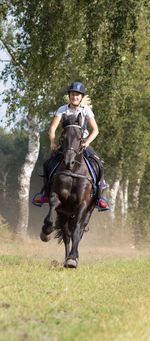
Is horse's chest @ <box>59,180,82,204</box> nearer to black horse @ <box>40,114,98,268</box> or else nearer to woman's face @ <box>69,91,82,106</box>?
black horse @ <box>40,114,98,268</box>

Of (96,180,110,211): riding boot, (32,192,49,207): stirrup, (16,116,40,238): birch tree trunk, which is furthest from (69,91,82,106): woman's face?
(16,116,40,238): birch tree trunk

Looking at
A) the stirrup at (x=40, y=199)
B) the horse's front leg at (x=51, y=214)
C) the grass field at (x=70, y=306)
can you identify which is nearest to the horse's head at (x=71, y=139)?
the horse's front leg at (x=51, y=214)

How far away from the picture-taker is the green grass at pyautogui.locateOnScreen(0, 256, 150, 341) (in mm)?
6988

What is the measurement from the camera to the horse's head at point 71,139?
13711 millimetres

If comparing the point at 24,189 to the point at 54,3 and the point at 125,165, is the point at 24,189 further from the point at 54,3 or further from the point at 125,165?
the point at 54,3

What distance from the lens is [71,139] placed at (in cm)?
1370

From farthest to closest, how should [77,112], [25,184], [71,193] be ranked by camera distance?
[25,184], [77,112], [71,193]

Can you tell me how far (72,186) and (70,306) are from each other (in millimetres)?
5616

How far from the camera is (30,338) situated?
6.63m

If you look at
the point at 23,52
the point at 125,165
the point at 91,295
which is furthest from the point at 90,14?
the point at 125,165

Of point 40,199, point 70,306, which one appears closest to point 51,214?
point 40,199

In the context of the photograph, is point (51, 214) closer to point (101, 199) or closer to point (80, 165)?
point (80, 165)

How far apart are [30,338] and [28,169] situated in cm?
2729

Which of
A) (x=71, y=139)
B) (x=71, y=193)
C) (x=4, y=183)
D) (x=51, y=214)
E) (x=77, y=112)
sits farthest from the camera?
(x=4, y=183)
